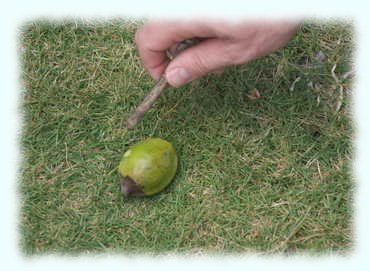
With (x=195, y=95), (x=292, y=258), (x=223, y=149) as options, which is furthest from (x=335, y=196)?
(x=195, y=95)

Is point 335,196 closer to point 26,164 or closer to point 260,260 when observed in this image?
point 260,260

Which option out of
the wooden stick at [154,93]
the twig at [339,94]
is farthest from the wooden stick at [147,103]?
the twig at [339,94]

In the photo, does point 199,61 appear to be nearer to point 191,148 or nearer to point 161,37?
point 161,37

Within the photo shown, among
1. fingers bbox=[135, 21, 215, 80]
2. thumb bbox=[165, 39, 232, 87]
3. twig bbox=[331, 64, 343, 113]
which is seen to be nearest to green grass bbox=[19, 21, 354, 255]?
twig bbox=[331, 64, 343, 113]

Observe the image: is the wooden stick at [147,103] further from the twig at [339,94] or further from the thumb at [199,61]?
the twig at [339,94]

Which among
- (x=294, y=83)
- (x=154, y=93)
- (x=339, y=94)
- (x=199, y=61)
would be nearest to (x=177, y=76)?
(x=199, y=61)

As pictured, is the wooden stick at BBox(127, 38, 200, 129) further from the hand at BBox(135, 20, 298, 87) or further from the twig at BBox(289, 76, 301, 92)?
the twig at BBox(289, 76, 301, 92)

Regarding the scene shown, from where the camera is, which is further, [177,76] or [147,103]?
[147,103]
